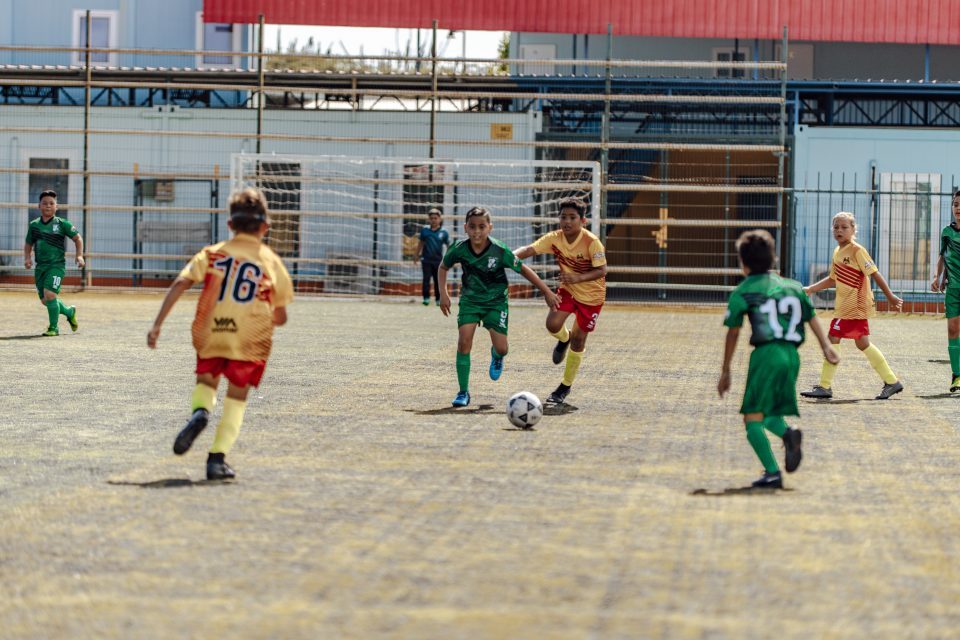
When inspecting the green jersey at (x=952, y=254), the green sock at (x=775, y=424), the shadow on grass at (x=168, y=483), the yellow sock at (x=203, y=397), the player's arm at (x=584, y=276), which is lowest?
the shadow on grass at (x=168, y=483)

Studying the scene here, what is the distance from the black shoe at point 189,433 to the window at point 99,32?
26960 mm

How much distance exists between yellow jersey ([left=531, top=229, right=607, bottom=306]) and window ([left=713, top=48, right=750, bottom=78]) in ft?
68.8

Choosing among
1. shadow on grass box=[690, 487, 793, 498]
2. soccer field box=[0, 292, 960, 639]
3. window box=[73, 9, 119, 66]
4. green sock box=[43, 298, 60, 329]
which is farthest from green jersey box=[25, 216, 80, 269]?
window box=[73, 9, 119, 66]

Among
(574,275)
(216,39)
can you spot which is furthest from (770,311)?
(216,39)

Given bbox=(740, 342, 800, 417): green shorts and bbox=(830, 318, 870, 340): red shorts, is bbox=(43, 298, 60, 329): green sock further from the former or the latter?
bbox=(740, 342, 800, 417): green shorts

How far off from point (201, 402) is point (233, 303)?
56 cm

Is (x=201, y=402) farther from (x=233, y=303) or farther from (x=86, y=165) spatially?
(x=86, y=165)

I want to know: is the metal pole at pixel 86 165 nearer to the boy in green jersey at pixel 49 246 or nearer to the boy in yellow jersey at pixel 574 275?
the boy in green jersey at pixel 49 246

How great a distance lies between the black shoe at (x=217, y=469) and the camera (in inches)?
301

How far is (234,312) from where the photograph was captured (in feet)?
25.7

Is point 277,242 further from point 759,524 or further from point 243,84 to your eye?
point 759,524

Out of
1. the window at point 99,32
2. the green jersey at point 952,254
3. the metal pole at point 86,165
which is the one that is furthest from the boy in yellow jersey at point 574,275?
the window at point 99,32

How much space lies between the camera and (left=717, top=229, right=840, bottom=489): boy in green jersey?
7.77m

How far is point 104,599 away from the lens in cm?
511
